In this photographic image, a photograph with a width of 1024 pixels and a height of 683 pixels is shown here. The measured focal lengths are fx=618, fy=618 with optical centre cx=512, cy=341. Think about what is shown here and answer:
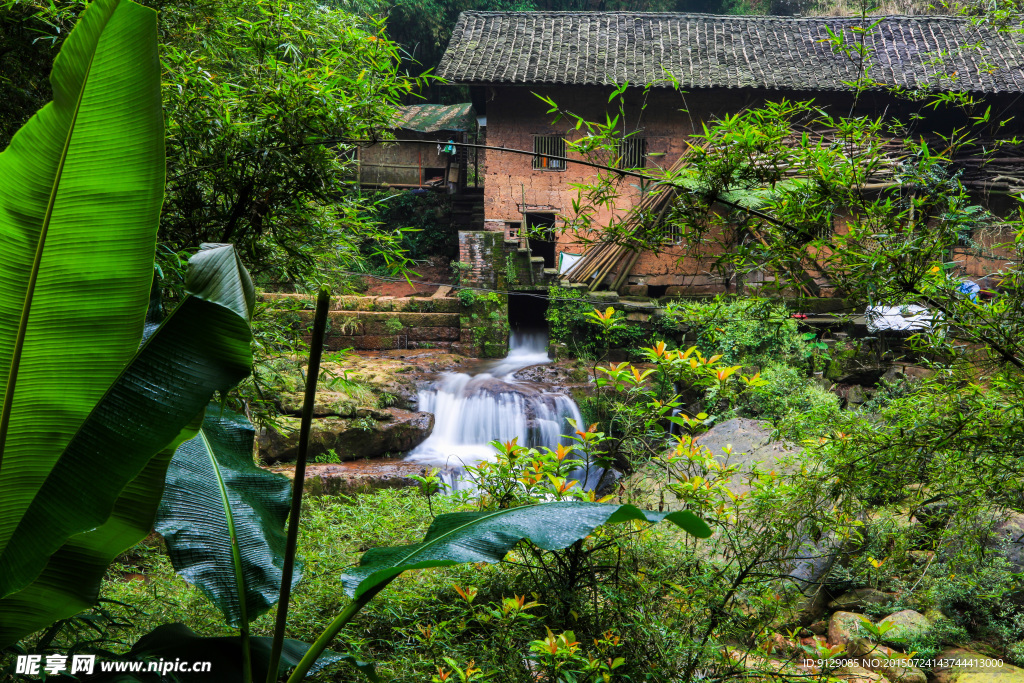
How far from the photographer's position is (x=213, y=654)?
185 cm

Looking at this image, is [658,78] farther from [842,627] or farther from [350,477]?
[842,627]

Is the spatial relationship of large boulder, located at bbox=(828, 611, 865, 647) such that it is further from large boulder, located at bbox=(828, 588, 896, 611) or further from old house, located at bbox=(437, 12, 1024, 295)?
old house, located at bbox=(437, 12, 1024, 295)

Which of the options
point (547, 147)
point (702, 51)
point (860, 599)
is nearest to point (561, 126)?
point (547, 147)

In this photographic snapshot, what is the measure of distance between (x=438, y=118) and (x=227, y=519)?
58.0ft

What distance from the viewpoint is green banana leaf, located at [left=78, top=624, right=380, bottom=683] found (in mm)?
1776

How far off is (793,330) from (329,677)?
369 inches

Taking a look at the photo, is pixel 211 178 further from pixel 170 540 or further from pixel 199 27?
pixel 170 540

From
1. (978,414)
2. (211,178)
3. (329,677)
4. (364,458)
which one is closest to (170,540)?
(329,677)

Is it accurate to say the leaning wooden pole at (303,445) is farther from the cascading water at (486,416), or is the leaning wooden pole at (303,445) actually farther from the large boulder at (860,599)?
the cascading water at (486,416)

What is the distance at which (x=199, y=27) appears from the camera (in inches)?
143

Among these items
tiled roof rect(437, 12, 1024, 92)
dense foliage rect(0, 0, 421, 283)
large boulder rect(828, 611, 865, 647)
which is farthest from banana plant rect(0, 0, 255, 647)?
tiled roof rect(437, 12, 1024, 92)

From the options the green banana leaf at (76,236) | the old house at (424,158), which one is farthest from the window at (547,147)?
the green banana leaf at (76,236)

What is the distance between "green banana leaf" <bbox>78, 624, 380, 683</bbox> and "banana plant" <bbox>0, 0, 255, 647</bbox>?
333 millimetres

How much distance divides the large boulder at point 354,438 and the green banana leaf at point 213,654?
571cm
